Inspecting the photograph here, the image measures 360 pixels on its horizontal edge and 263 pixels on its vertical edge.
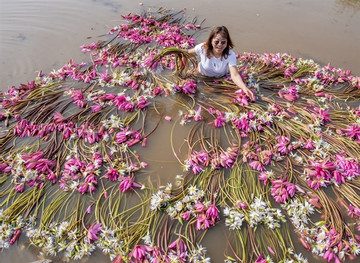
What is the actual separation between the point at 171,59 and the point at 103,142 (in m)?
2.61

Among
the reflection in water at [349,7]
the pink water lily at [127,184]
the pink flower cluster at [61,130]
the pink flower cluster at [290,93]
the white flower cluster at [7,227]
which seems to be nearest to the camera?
the white flower cluster at [7,227]

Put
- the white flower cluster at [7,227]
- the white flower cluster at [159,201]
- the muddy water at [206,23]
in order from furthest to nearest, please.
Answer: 1. the muddy water at [206,23]
2. the white flower cluster at [159,201]
3. the white flower cluster at [7,227]

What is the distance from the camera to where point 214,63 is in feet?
14.2

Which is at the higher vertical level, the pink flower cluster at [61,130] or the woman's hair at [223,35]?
the woman's hair at [223,35]

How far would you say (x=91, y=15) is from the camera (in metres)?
6.73

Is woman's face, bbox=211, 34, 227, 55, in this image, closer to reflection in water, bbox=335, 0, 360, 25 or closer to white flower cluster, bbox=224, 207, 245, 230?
white flower cluster, bbox=224, 207, 245, 230

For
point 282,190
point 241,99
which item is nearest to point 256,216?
point 282,190

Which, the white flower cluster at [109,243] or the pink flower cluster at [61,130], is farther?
the pink flower cluster at [61,130]

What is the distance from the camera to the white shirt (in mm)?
4137

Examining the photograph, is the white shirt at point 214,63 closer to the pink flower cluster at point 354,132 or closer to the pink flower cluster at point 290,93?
the pink flower cluster at point 290,93

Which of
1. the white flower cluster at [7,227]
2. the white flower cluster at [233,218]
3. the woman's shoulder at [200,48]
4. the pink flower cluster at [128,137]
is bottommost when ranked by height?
the white flower cluster at [7,227]

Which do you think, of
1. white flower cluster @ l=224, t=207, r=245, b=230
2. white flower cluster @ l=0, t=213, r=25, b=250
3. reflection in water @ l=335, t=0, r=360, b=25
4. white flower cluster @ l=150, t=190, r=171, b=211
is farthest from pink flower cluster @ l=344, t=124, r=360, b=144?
white flower cluster @ l=0, t=213, r=25, b=250

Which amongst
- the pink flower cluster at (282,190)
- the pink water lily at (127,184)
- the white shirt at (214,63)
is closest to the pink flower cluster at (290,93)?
the white shirt at (214,63)

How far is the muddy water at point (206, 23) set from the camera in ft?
17.5
